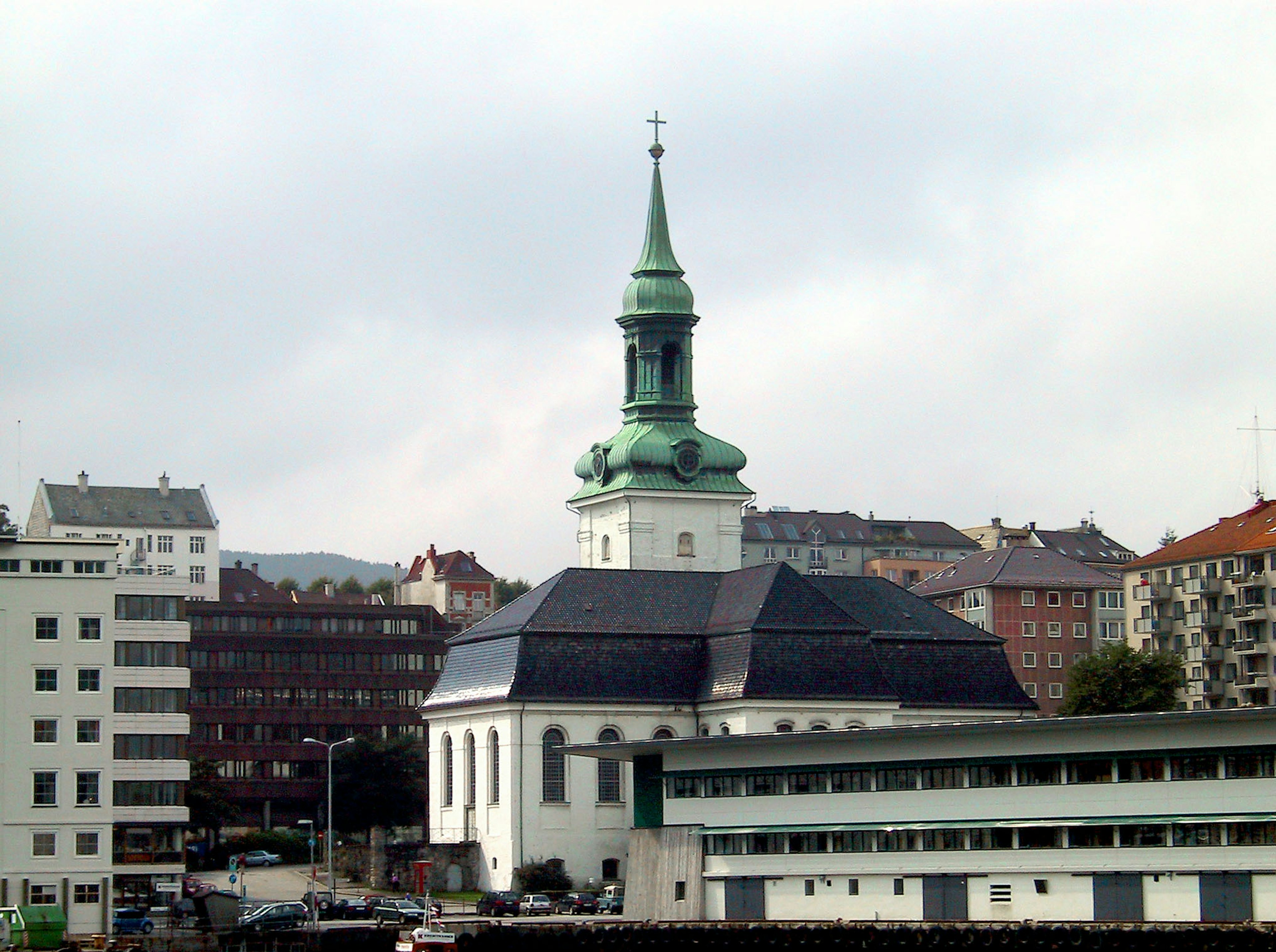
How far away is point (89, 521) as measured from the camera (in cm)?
18838

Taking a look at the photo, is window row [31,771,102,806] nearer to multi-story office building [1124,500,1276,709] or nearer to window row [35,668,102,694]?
window row [35,668,102,694]

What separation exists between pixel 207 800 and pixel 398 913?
4829 cm

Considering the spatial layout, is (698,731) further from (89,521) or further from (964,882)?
(89,521)

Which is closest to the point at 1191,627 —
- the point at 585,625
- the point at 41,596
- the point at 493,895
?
the point at 585,625

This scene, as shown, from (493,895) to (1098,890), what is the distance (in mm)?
32327

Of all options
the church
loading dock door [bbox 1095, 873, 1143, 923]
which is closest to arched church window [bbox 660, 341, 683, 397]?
the church

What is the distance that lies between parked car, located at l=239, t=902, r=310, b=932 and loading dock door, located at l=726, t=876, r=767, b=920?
1468cm

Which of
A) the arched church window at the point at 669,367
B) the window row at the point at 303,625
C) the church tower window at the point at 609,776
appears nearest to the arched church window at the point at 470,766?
the church tower window at the point at 609,776

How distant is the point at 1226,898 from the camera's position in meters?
72.0

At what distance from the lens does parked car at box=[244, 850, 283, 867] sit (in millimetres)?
130375

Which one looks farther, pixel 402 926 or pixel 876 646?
pixel 876 646

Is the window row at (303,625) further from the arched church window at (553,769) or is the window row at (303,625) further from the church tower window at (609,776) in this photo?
the church tower window at (609,776)

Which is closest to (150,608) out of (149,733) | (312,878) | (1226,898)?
(149,733)

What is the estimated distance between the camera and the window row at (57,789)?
8556 centimetres
